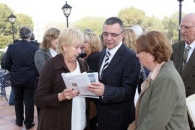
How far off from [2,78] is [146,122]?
259 inches

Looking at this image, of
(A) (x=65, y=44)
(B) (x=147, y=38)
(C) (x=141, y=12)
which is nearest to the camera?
(B) (x=147, y=38)

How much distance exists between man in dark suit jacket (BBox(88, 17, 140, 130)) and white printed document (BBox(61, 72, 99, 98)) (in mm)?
205

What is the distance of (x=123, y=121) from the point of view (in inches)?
103

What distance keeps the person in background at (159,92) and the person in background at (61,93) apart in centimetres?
69

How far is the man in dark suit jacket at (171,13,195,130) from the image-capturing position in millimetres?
2891

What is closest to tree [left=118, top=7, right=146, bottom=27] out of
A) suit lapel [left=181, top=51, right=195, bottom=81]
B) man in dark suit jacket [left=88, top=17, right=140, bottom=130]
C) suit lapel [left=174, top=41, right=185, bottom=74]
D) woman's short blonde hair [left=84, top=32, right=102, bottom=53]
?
woman's short blonde hair [left=84, top=32, right=102, bottom=53]

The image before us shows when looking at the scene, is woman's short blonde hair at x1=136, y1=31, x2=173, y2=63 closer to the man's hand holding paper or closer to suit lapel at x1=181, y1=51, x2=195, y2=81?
the man's hand holding paper

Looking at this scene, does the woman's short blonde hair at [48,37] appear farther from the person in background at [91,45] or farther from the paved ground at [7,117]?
the paved ground at [7,117]

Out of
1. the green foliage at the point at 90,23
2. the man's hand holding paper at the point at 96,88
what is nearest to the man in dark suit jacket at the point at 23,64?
the man's hand holding paper at the point at 96,88

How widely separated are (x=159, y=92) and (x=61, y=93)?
96 centimetres

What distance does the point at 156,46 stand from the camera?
193cm

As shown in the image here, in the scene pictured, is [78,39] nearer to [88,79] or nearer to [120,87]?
[88,79]

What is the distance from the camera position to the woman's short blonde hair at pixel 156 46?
1934 millimetres

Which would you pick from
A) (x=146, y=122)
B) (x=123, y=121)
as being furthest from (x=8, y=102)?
(x=146, y=122)
